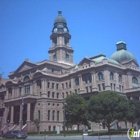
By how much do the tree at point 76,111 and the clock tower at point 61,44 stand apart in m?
40.5

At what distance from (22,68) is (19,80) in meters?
5.57

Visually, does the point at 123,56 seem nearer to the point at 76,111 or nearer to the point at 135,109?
the point at 135,109

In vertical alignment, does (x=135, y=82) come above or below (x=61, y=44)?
below

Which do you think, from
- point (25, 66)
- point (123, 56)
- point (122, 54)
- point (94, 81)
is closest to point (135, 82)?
point (123, 56)

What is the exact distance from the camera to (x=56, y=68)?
95.4 meters

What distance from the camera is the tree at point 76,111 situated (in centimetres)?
6356

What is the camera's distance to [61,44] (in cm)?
10762

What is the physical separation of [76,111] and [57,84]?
102ft

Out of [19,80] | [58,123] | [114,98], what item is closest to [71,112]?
[114,98]

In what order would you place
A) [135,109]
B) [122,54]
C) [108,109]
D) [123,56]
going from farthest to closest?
1. [122,54]
2. [123,56]
3. [135,109]
4. [108,109]

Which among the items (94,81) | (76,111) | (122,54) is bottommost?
(76,111)

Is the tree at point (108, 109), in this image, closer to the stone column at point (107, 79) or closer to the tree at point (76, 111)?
the tree at point (76, 111)

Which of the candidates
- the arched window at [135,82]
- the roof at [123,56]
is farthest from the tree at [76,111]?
the roof at [123,56]

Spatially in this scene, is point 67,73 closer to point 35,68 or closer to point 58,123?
point 35,68
